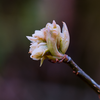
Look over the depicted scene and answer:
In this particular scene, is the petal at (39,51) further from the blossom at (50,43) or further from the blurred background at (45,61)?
the blurred background at (45,61)

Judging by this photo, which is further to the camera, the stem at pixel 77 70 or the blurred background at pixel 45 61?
the blurred background at pixel 45 61

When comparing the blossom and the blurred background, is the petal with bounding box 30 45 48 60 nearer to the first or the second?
the blossom

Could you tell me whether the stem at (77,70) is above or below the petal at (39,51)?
below

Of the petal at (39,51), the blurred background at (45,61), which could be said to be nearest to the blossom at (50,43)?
the petal at (39,51)

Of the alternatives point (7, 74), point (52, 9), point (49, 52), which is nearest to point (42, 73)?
point (7, 74)

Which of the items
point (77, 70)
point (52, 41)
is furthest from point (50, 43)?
point (77, 70)

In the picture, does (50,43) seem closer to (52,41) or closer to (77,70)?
(52,41)

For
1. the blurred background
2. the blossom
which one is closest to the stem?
the blossom
